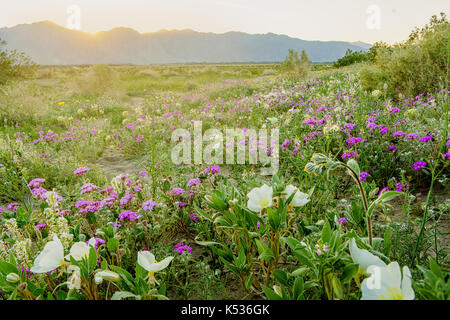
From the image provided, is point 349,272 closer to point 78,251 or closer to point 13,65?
point 78,251

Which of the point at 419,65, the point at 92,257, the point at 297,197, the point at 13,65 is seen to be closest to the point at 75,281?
the point at 92,257

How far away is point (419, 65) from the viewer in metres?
5.73

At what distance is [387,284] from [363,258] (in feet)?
0.43

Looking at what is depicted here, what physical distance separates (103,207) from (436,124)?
362 centimetres

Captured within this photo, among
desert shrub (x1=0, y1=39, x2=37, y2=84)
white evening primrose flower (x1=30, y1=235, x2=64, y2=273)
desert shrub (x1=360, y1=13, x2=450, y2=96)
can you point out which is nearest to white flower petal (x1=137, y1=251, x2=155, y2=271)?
white evening primrose flower (x1=30, y1=235, x2=64, y2=273)

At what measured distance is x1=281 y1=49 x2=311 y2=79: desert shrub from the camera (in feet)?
40.9

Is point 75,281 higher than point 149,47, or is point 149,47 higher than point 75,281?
point 149,47

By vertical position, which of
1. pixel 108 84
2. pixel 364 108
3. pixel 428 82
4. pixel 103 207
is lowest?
pixel 103 207

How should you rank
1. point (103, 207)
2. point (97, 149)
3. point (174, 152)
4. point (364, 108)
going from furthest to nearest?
1. point (97, 149)
2. point (174, 152)
3. point (364, 108)
4. point (103, 207)

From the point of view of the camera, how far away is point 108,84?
1491 cm

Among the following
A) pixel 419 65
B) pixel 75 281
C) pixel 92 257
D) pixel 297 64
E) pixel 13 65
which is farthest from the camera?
pixel 297 64
